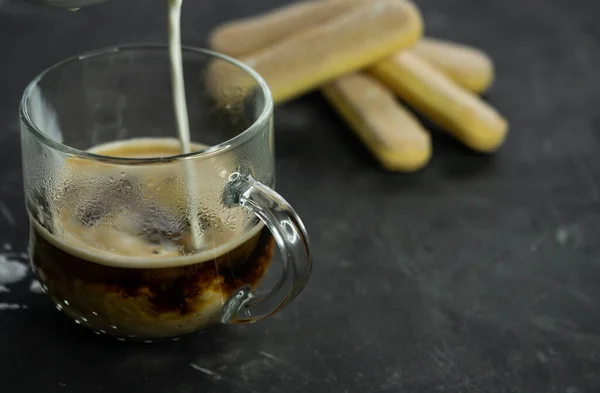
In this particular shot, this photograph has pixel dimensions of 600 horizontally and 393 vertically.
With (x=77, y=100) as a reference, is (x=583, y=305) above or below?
below

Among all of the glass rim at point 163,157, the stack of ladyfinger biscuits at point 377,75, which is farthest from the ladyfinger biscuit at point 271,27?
the glass rim at point 163,157

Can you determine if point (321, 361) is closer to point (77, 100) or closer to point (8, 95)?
point (77, 100)

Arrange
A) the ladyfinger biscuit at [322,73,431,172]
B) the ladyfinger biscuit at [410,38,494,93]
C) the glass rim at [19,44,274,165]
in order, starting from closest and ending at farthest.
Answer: the glass rim at [19,44,274,165], the ladyfinger biscuit at [322,73,431,172], the ladyfinger biscuit at [410,38,494,93]

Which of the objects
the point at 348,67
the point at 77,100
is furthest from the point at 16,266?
the point at 348,67

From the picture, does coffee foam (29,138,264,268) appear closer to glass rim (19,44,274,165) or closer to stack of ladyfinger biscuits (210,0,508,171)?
glass rim (19,44,274,165)

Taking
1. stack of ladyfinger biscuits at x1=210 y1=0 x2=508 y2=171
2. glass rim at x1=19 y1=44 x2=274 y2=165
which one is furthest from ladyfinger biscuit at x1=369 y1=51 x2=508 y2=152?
glass rim at x1=19 y1=44 x2=274 y2=165

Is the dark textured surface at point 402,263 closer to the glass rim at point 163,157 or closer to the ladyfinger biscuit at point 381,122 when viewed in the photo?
the ladyfinger biscuit at point 381,122

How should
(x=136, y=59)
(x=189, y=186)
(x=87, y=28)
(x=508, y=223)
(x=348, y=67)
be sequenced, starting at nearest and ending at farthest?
(x=189, y=186)
(x=136, y=59)
(x=508, y=223)
(x=348, y=67)
(x=87, y=28)
